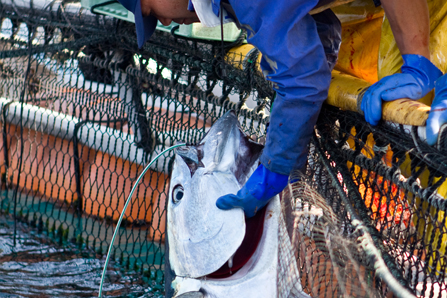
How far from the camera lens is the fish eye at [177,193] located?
1.94m

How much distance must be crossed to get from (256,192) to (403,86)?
647mm

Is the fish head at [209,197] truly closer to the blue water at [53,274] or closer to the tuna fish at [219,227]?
the tuna fish at [219,227]

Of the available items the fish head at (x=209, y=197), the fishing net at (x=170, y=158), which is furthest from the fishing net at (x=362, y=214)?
the fish head at (x=209, y=197)

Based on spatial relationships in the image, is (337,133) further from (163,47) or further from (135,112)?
(135,112)

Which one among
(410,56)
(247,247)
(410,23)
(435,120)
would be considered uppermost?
(410,23)

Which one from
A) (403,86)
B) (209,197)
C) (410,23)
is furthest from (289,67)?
(209,197)

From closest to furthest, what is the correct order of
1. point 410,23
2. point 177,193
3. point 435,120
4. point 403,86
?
point 435,120
point 403,86
point 410,23
point 177,193

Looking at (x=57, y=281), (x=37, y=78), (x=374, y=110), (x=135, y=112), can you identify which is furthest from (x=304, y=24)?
(x=37, y=78)

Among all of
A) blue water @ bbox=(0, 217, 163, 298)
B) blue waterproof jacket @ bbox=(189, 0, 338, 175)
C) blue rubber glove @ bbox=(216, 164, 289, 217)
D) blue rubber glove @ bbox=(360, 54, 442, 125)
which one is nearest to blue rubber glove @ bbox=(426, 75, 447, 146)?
blue rubber glove @ bbox=(360, 54, 442, 125)

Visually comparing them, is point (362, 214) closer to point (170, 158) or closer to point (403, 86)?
point (403, 86)

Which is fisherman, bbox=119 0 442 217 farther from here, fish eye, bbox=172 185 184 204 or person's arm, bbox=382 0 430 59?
fish eye, bbox=172 185 184 204

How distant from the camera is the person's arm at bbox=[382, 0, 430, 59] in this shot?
165 centimetres

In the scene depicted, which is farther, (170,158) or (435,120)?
(170,158)

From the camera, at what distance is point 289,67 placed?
1.56 meters
